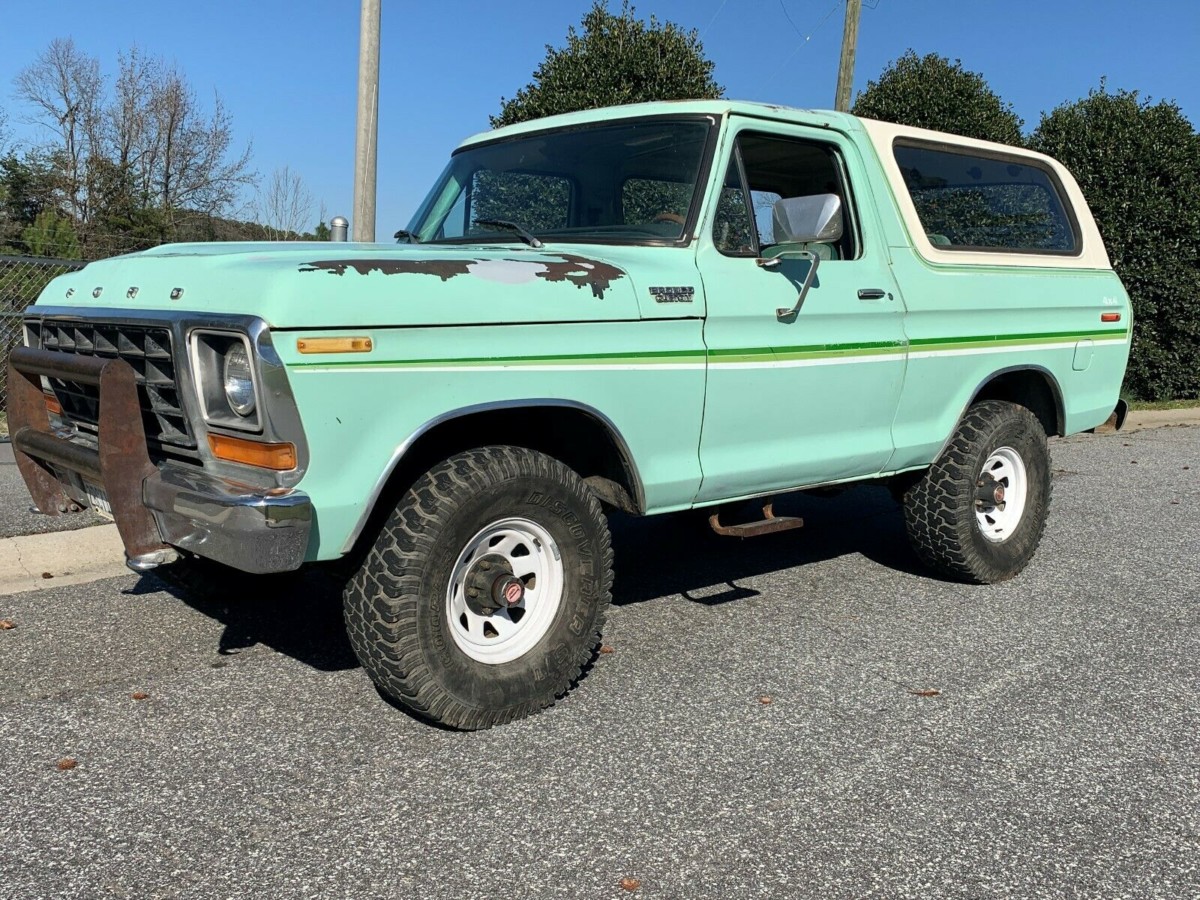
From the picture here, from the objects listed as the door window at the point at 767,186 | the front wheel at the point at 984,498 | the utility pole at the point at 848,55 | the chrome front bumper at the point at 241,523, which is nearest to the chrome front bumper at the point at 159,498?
the chrome front bumper at the point at 241,523

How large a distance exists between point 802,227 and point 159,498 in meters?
2.46

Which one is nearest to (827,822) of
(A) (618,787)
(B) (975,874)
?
(B) (975,874)

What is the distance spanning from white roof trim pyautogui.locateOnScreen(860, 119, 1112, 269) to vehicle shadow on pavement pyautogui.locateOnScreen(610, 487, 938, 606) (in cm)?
160

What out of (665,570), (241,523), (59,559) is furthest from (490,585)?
(59,559)

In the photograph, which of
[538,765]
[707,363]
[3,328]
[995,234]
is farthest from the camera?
[3,328]

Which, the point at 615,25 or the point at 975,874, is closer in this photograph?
the point at 975,874

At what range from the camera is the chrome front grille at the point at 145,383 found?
3232mm

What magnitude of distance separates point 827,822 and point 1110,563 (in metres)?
3.63

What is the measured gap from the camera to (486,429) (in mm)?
3605

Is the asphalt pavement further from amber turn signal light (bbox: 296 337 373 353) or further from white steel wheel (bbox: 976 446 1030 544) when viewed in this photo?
amber turn signal light (bbox: 296 337 373 353)

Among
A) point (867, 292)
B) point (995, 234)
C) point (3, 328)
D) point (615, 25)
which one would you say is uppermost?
point (615, 25)

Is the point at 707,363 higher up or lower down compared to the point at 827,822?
higher up

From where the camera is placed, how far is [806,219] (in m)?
4.03

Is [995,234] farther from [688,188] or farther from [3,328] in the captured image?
[3,328]
